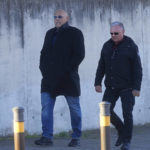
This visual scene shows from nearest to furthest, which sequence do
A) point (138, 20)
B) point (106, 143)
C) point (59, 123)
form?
point (106, 143) < point (59, 123) < point (138, 20)

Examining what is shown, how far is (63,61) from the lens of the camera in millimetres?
9031

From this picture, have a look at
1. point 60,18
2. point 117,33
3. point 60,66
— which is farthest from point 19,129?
point 60,18

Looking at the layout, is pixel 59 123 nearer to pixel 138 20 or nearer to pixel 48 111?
pixel 48 111

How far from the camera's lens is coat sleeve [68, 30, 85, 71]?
29.5 ft

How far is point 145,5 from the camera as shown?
39.1 ft

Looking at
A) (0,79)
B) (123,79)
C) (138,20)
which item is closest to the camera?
(123,79)

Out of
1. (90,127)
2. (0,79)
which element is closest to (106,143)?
(0,79)

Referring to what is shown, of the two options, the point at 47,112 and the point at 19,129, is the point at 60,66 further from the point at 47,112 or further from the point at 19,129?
the point at 19,129

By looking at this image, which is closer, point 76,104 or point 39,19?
point 76,104

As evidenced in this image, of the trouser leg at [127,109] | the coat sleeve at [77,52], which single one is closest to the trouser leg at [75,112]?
the coat sleeve at [77,52]

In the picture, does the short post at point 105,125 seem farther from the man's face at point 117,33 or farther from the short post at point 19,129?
the man's face at point 117,33

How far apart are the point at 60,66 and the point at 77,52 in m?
0.32

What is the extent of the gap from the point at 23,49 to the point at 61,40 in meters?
1.32

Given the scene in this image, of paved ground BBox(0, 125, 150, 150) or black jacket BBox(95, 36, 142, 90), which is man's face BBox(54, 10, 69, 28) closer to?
black jacket BBox(95, 36, 142, 90)
